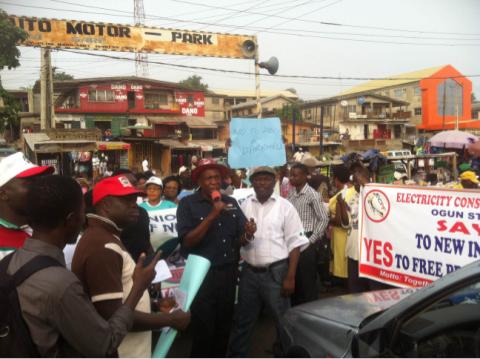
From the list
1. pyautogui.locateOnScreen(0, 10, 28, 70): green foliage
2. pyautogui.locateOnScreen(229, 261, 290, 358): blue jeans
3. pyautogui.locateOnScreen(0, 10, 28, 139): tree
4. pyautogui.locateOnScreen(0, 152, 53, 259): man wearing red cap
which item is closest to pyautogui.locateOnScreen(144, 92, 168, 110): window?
pyautogui.locateOnScreen(0, 10, 28, 139): tree

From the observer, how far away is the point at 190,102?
3844 cm

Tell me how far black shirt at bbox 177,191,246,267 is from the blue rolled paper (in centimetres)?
81

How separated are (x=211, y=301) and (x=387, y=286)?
1.79m

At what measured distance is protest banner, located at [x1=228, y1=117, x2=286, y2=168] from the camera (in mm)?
5703

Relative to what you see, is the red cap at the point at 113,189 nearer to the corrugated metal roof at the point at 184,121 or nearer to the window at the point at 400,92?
the corrugated metal roof at the point at 184,121

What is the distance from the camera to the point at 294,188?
16.4ft

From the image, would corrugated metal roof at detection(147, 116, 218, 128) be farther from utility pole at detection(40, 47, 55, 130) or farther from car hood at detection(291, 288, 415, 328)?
car hood at detection(291, 288, 415, 328)

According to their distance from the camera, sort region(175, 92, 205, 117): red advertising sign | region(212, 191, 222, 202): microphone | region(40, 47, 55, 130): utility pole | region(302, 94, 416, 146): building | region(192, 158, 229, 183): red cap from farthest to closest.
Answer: region(302, 94, 416, 146): building < region(175, 92, 205, 117): red advertising sign < region(40, 47, 55, 130): utility pole < region(192, 158, 229, 183): red cap < region(212, 191, 222, 202): microphone

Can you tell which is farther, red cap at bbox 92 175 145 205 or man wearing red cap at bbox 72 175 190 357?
red cap at bbox 92 175 145 205

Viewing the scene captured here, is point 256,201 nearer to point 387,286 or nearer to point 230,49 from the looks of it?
point 387,286

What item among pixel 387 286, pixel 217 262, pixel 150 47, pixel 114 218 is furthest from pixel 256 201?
pixel 150 47

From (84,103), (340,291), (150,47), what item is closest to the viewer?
(340,291)

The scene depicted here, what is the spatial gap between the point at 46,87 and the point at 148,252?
60.1ft

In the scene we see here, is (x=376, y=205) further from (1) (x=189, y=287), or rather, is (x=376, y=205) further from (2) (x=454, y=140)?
(2) (x=454, y=140)
